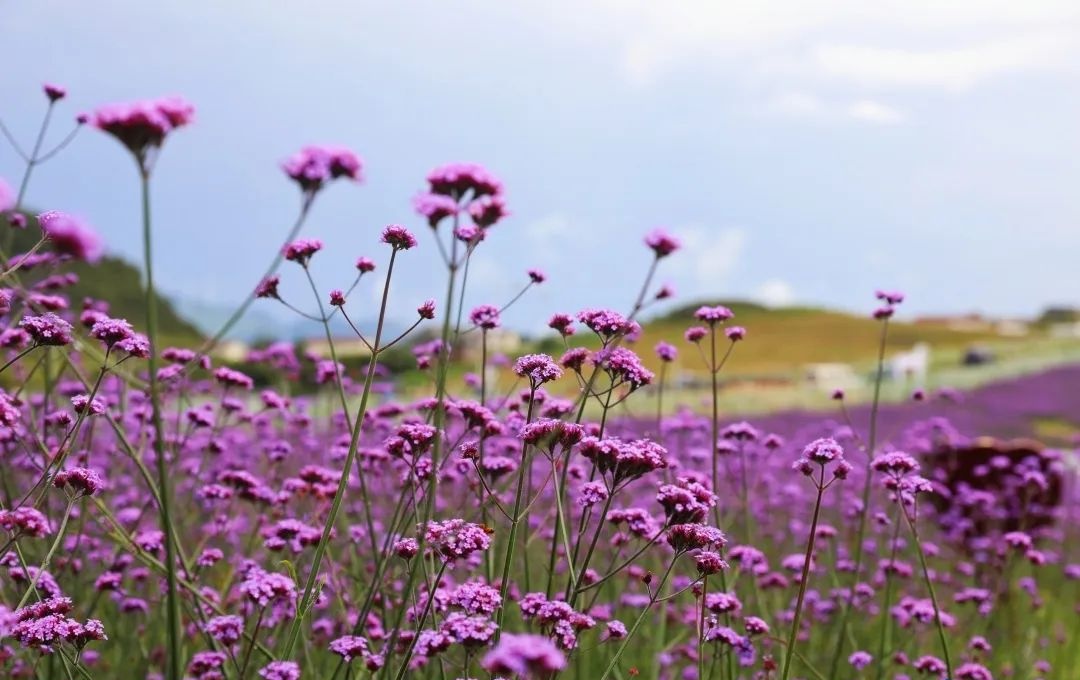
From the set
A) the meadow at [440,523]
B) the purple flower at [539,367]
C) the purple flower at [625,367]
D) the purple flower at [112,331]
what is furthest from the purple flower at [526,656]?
the purple flower at [112,331]

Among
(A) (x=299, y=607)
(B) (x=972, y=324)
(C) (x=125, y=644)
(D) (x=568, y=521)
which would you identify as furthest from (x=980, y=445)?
(B) (x=972, y=324)

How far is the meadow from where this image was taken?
10.2 ft

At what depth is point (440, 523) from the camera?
139 inches

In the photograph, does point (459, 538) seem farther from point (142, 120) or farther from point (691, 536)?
point (142, 120)

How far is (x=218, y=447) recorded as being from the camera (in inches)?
204

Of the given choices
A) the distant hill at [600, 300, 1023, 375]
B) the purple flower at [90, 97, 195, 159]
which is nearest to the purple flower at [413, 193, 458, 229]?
the purple flower at [90, 97, 195, 159]

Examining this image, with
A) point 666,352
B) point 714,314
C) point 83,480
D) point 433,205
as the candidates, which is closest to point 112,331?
point 83,480

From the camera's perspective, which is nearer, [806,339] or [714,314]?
[714,314]

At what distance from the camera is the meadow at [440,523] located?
3.11 metres

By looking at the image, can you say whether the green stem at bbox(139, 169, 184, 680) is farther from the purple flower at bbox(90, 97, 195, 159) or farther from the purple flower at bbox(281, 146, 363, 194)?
the purple flower at bbox(281, 146, 363, 194)

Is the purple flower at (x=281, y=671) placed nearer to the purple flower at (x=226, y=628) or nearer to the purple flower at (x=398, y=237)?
the purple flower at (x=226, y=628)

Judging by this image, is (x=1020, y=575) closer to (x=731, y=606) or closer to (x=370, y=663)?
(x=731, y=606)

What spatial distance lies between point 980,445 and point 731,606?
8.20 m

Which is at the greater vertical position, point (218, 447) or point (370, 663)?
point (218, 447)
